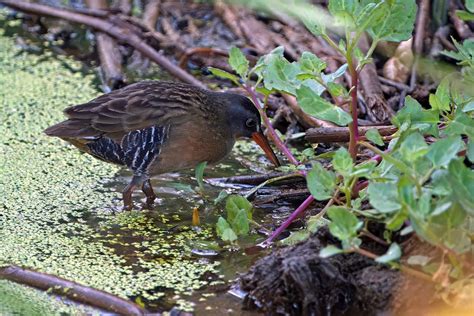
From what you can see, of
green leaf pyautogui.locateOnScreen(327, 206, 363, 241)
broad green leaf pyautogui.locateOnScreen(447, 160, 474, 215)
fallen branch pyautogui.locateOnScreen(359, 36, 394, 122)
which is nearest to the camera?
broad green leaf pyautogui.locateOnScreen(447, 160, 474, 215)

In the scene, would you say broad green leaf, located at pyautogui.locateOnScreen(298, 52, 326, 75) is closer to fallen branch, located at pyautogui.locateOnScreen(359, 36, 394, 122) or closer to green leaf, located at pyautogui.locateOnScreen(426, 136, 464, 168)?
green leaf, located at pyautogui.locateOnScreen(426, 136, 464, 168)

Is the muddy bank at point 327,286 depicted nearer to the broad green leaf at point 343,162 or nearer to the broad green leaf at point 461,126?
the broad green leaf at point 343,162

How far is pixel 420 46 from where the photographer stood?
614 cm

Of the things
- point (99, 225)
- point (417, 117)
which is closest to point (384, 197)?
point (417, 117)

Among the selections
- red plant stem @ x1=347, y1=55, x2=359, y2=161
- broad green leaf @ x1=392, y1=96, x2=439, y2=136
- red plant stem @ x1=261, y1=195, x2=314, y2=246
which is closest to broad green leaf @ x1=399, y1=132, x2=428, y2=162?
A: red plant stem @ x1=347, y1=55, x2=359, y2=161

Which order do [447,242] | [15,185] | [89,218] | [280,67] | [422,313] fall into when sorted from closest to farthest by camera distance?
[447,242] → [422,313] → [280,67] → [89,218] → [15,185]

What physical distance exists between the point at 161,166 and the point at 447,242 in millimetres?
2029

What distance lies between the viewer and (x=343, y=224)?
3.15 m

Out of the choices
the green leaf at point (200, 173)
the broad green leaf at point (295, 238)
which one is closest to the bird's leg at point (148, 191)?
the green leaf at point (200, 173)

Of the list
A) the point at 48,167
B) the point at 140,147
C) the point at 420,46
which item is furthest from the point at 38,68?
A: the point at 420,46

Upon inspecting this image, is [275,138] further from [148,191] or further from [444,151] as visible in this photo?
[444,151]

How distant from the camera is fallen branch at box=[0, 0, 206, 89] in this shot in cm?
617

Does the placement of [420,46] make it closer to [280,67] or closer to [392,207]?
[280,67]

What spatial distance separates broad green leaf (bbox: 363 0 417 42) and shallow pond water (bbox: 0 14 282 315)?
1.13 meters
